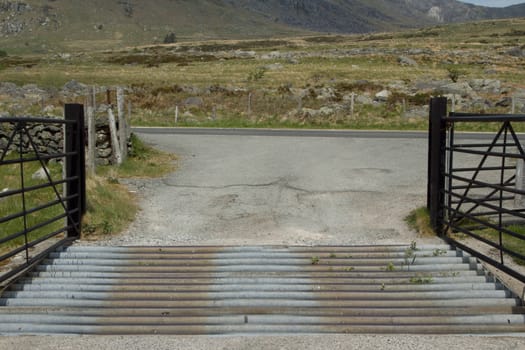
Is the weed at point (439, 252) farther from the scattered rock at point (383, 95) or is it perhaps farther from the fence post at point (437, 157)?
the scattered rock at point (383, 95)

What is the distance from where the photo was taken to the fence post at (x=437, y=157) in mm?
7215

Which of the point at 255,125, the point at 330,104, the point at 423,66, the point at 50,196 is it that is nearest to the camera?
the point at 50,196

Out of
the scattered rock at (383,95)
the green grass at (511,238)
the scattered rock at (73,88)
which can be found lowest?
the green grass at (511,238)

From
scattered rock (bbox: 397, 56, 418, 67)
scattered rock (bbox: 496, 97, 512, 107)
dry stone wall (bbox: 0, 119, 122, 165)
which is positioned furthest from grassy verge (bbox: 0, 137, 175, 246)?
scattered rock (bbox: 397, 56, 418, 67)

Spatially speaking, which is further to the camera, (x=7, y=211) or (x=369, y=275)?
(x=7, y=211)

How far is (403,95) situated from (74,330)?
1245 inches

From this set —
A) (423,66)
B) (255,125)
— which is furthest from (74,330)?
(423,66)

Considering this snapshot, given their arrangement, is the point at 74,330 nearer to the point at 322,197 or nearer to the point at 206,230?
the point at 206,230

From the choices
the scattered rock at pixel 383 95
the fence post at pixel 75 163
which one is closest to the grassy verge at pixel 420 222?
the fence post at pixel 75 163

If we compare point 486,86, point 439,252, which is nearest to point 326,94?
point 486,86

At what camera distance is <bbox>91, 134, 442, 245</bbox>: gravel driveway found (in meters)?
7.73

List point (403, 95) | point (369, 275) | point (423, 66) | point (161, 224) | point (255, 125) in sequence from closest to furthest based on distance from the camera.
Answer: point (369, 275) < point (161, 224) < point (255, 125) < point (403, 95) < point (423, 66)

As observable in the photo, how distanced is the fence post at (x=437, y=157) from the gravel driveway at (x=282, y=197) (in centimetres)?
46

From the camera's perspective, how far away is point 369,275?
Result: 6059 mm
